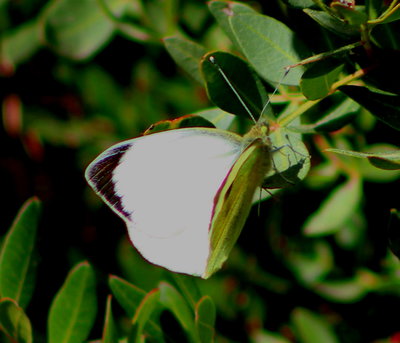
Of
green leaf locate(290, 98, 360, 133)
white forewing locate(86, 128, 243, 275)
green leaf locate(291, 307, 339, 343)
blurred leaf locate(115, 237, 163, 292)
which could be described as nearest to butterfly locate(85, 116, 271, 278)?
white forewing locate(86, 128, 243, 275)

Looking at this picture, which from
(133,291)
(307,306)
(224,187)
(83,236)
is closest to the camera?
(133,291)

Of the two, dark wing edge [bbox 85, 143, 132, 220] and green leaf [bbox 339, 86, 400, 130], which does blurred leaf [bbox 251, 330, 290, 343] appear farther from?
green leaf [bbox 339, 86, 400, 130]

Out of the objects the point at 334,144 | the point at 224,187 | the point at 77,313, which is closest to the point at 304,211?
the point at 334,144

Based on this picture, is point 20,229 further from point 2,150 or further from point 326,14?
point 2,150

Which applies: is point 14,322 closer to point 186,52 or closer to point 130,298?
point 130,298

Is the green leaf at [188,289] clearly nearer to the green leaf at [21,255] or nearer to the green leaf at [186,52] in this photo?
the green leaf at [21,255]

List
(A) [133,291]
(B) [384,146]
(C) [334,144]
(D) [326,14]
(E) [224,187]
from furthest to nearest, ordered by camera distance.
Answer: (C) [334,144] → (B) [384,146] → (E) [224,187] → (A) [133,291] → (D) [326,14]

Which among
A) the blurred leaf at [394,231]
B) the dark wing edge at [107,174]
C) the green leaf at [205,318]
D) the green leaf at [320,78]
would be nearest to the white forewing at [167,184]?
the dark wing edge at [107,174]
